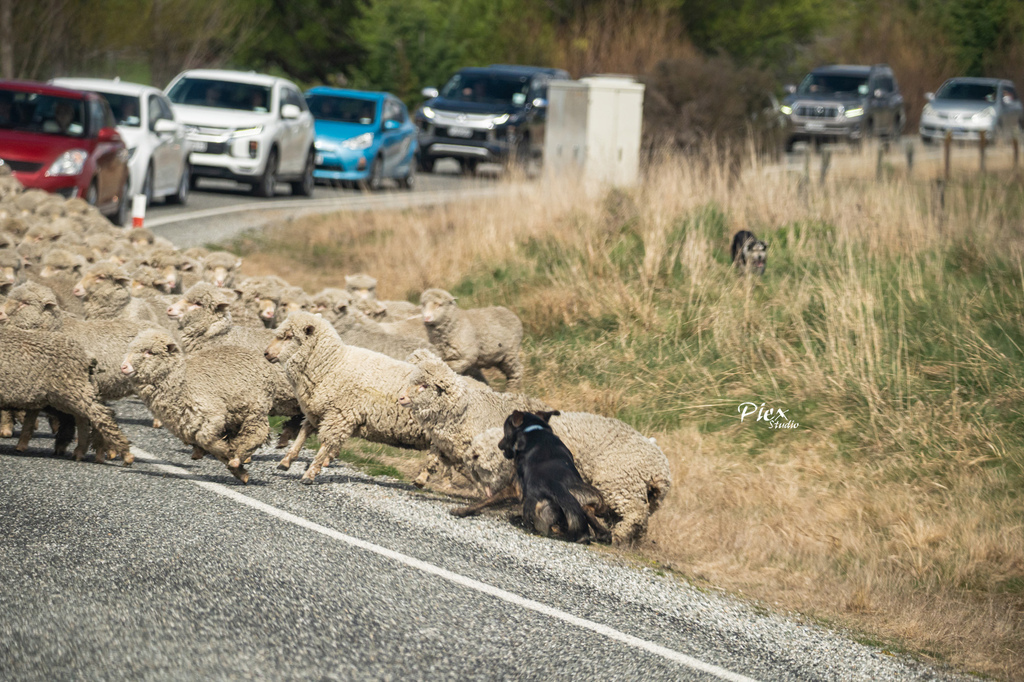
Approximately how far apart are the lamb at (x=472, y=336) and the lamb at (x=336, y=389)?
213cm

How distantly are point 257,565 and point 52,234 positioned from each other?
706 cm

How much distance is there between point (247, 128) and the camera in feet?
73.9

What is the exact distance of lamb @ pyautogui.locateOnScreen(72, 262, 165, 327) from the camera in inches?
378

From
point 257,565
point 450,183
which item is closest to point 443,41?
point 450,183

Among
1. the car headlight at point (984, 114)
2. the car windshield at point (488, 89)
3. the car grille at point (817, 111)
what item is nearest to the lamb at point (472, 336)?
the car windshield at point (488, 89)

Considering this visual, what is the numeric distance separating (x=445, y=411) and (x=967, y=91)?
37819 mm

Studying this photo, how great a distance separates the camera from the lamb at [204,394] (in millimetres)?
7730

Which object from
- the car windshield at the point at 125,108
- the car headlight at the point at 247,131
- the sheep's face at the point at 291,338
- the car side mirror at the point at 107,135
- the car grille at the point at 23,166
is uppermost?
the car windshield at the point at 125,108

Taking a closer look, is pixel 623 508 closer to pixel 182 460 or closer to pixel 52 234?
pixel 182 460

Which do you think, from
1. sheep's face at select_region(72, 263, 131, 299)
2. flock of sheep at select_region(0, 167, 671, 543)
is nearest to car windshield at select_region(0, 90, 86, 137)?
flock of sheep at select_region(0, 167, 671, 543)

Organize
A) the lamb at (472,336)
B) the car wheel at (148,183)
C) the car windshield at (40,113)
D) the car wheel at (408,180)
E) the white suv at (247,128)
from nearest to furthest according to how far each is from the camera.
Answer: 1. the lamb at (472,336)
2. the car windshield at (40,113)
3. the car wheel at (148,183)
4. the white suv at (247,128)
5. the car wheel at (408,180)

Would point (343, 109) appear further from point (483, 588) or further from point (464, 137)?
point (483, 588)

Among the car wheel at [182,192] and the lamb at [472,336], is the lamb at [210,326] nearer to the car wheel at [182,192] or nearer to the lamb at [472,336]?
the lamb at [472,336]

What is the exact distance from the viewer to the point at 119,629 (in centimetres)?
540
